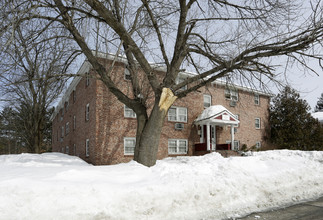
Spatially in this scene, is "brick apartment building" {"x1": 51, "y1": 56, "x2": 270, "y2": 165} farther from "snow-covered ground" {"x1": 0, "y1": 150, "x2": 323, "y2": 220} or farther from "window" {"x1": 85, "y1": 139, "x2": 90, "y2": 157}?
"snow-covered ground" {"x1": 0, "y1": 150, "x2": 323, "y2": 220}

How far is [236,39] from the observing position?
8.64m

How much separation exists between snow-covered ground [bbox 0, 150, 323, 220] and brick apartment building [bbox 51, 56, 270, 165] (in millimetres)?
4297

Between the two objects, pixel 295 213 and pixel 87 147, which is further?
pixel 87 147

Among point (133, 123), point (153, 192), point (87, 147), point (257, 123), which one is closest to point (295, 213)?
point (153, 192)

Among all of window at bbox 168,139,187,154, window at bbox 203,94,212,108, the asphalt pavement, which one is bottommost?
the asphalt pavement

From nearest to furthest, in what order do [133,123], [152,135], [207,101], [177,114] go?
[152,135] → [133,123] → [177,114] → [207,101]

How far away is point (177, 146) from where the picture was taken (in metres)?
17.9

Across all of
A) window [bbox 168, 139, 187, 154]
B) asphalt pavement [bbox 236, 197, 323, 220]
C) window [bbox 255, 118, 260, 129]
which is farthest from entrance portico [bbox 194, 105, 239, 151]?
asphalt pavement [bbox 236, 197, 323, 220]

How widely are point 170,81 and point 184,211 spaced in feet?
14.1

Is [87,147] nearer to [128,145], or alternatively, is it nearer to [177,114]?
[128,145]

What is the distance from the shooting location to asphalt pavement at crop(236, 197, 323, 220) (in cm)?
507

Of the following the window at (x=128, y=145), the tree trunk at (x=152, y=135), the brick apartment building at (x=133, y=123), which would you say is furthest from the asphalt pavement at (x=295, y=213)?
the window at (x=128, y=145)

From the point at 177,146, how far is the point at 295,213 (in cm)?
1267

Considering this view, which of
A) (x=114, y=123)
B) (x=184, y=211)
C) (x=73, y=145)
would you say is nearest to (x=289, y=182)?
(x=184, y=211)
